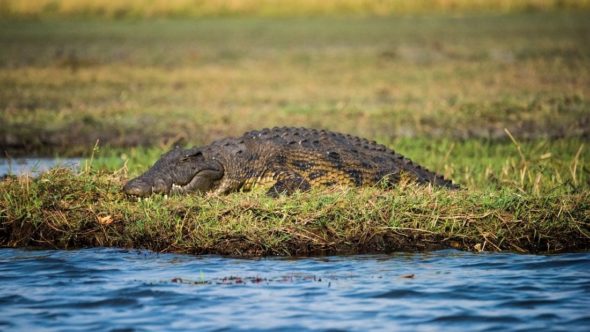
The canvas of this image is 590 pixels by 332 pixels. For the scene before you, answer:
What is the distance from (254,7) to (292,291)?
2812 centimetres

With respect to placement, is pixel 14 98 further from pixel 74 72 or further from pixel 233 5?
pixel 233 5

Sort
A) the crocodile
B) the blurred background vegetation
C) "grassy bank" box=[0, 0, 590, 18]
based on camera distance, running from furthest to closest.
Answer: "grassy bank" box=[0, 0, 590, 18], the blurred background vegetation, the crocodile

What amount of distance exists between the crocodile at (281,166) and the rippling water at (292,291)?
149cm

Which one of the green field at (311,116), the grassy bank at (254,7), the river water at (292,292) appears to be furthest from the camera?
the grassy bank at (254,7)

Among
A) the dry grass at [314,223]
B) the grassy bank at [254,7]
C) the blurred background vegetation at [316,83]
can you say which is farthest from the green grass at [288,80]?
the dry grass at [314,223]

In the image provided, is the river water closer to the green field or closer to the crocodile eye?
the green field

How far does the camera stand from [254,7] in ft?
112

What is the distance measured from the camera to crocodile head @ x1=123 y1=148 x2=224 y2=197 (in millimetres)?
8781

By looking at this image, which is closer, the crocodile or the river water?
the river water

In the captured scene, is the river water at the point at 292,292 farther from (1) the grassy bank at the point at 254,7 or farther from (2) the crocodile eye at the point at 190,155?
(1) the grassy bank at the point at 254,7

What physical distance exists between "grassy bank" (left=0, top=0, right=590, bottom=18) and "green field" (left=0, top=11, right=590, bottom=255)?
1641mm

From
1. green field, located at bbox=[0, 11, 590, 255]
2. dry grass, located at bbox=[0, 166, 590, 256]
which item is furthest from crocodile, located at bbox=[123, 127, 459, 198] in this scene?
dry grass, located at bbox=[0, 166, 590, 256]

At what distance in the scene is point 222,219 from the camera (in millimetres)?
7730

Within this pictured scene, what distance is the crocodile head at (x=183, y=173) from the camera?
28.8 feet
